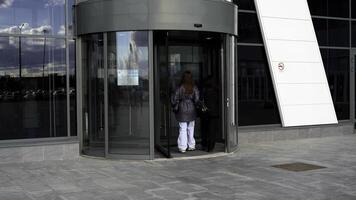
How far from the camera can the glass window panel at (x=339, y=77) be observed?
571 inches

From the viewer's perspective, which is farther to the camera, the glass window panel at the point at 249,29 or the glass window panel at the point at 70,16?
the glass window panel at the point at 249,29

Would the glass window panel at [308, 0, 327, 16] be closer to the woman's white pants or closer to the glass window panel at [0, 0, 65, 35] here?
the woman's white pants

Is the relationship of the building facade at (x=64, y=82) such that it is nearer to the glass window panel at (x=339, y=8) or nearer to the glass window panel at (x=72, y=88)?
the glass window panel at (x=72, y=88)

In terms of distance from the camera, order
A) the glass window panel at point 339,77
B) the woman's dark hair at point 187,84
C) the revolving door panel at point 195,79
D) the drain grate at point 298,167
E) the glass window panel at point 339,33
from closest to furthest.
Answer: the drain grate at point 298,167 < the woman's dark hair at point 187,84 < the revolving door panel at point 195,79 < the glass window panel at point 339,77 < the glass window panel at point 339,33

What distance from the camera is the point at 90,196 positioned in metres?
6.97

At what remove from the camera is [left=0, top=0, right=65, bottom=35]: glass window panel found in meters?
10.1

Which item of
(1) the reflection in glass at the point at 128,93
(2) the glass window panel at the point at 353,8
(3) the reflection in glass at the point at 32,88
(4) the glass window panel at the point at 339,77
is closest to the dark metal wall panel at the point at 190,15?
(1) the reflection in glass at the point at 128,93

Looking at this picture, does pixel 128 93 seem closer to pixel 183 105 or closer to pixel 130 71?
pixel 130 71

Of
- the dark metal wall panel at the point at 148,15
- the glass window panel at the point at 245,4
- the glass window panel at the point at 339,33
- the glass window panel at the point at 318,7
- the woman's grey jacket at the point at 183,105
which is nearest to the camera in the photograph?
the dark metal wall panel at the point at 148,15

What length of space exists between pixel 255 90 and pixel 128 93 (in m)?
4.23

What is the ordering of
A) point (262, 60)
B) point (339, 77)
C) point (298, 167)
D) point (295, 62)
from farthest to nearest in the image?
Answer: point (339, 77)
point (295, 62)
point (262, 60)
point (298, 167)

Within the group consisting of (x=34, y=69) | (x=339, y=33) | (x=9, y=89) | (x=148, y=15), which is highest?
(x=339, y=33)

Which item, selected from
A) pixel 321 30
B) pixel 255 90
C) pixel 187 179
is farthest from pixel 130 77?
pixel 321 30

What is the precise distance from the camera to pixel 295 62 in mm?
13523
